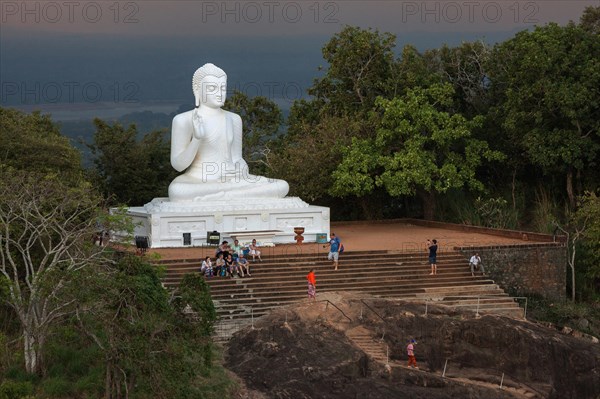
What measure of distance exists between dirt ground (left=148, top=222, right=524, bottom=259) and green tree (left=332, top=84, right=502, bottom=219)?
129 centimetres

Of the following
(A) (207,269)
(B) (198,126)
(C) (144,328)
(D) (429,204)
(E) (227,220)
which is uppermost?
(B) (198,126)

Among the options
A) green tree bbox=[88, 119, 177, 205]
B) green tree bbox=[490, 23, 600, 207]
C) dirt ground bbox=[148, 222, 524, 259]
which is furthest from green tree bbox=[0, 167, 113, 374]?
green tree bbox=[490, 23, 600, 207]

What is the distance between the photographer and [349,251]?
87.4 ft

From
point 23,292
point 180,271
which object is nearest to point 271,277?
point 180,271

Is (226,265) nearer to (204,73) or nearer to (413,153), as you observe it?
(204,73)

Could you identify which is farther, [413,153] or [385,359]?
[413,153]

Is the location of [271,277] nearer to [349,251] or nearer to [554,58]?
[349,251]

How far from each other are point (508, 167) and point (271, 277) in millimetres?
13551

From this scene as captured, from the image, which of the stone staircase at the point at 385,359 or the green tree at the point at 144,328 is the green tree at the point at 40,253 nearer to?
the green tree at the point at 144,328

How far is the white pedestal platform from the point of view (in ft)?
87.9

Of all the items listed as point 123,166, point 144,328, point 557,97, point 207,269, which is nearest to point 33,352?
point 144,328

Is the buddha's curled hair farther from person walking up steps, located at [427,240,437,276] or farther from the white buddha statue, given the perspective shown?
person walking up steps, located at [427,240,437,276]

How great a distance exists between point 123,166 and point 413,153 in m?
10.9

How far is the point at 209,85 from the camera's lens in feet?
95.8
